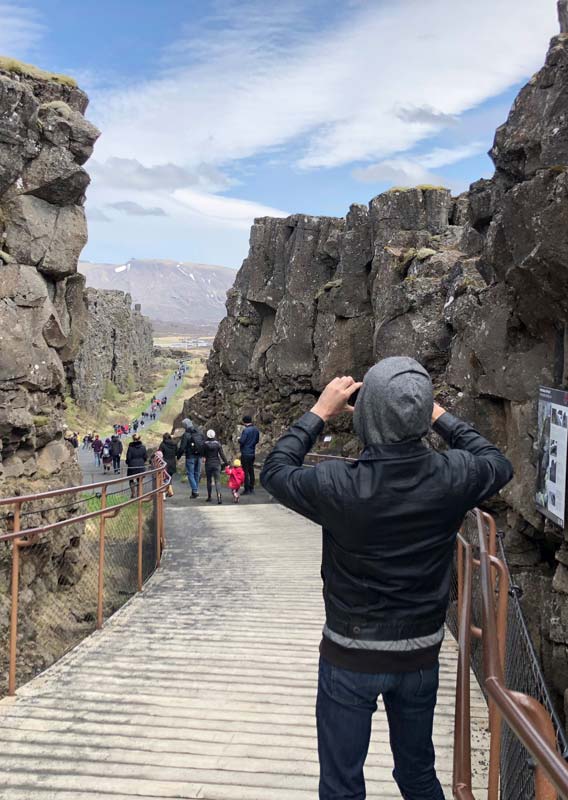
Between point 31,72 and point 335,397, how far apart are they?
14903 millimetres

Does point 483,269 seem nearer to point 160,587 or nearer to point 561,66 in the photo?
point 561,66

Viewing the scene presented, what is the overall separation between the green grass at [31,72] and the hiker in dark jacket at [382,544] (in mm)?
14532

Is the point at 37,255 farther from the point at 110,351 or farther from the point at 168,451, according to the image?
the point at 110,351

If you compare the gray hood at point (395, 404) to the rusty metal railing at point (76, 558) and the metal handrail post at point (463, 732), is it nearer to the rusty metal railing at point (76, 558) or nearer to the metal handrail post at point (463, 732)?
the metal handrail post at point (463, 732)

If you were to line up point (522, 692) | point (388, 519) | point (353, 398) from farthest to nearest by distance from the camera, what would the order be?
point (522, 692), point (353, 398), point (388, 519)

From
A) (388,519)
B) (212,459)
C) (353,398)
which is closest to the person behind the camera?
(388,519)

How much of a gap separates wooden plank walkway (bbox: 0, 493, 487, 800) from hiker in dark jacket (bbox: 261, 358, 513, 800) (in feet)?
5.30

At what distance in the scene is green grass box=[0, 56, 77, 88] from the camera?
46.9ft

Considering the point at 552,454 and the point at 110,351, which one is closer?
the point at 552,454

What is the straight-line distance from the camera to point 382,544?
2.58 meters

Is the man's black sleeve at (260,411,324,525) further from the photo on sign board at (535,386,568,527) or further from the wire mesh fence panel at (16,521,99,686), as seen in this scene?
the wire mesh fence panel at (16,521,99,686)

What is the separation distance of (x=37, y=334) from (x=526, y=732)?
1372 centimetres

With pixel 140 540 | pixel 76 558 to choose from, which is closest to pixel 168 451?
pixel 76 558

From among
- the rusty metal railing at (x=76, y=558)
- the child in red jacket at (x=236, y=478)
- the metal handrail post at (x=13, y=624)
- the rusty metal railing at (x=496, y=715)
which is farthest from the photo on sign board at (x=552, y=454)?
the child in red jacket at (x=236, y=478)
